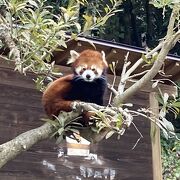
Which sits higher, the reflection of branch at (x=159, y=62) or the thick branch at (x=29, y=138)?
the reflection of branch at (x=159, y=62)

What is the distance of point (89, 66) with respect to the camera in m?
3.37

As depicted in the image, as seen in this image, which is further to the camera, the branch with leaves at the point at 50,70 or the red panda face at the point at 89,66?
the red panda face at the point at 89,66

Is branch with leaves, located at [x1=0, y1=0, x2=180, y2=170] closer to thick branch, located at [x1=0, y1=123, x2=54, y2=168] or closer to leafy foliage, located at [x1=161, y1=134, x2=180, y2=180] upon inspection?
thick branch, located at [x1=0, y1=123, x2=54, y2=168]

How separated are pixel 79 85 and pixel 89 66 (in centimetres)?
15

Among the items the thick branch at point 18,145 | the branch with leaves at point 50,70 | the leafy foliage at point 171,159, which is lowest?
the leafy foliage at point 171,159

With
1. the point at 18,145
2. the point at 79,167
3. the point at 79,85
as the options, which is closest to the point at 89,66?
the point at 79,85

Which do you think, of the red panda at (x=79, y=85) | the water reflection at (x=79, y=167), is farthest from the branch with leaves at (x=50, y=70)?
the water reflection at (x=79, y=167)

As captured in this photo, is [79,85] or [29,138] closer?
[29,138]

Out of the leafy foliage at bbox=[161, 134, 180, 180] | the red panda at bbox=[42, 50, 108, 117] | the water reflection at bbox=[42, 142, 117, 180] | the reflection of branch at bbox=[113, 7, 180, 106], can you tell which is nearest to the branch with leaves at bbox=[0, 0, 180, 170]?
the reflection of branch at bbox=[113, 7, 180, 106]

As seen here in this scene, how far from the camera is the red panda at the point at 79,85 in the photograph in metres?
3.32

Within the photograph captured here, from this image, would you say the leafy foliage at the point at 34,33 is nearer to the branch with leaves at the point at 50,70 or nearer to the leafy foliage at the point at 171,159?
the branch with leaves at the point at 50,70

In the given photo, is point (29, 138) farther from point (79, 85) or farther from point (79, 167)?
point (79, 167)

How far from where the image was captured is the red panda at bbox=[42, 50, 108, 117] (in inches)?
131

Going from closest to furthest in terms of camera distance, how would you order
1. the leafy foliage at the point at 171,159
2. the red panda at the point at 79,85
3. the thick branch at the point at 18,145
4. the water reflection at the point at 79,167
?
the thick branch at the point at 18,145, the red panda at the point at 79,85, the water reflection at the point at 79,167, the leafy foliage at the point at 171,159
